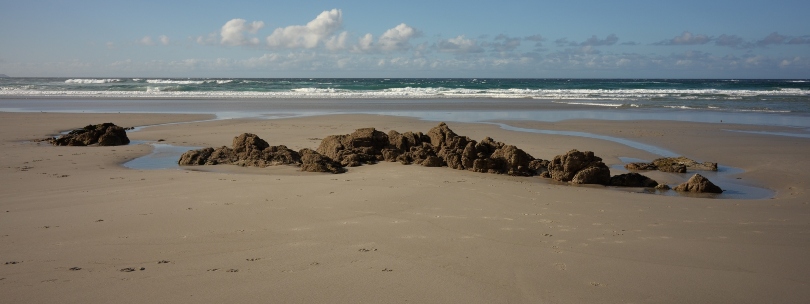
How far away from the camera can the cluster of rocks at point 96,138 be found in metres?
11.3

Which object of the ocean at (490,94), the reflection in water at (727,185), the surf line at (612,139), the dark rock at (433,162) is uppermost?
the ocean at (490,94)

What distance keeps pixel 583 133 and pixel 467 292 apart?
1218cm

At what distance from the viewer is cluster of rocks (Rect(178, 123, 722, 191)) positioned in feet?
26.3

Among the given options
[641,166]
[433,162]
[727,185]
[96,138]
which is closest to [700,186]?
[727,185]

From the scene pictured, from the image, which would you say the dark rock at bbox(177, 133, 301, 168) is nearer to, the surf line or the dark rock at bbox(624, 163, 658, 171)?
the dark rock at bbox(624, 163, 658, 171)

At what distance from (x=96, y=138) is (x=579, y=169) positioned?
30.3ft

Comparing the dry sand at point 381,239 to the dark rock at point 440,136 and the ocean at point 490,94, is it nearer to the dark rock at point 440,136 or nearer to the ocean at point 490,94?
the dark rock at point 440,136

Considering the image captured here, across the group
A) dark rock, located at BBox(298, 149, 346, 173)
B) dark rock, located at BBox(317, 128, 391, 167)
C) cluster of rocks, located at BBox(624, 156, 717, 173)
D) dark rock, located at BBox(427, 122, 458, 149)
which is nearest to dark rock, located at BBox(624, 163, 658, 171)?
cluster of rocks, located at BBox(624, 156, 717, 173)

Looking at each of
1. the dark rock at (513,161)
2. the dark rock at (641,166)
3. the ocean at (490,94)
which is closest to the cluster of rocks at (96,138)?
the dark rock at (513,161)

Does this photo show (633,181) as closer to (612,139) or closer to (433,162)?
(433,162)

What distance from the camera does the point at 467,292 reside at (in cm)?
362

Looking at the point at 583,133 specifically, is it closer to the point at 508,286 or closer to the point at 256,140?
the point at 256,140

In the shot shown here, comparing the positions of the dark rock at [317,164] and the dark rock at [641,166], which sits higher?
the dark rock at [317,164]

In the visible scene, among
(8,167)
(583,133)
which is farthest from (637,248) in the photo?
(583,133)
